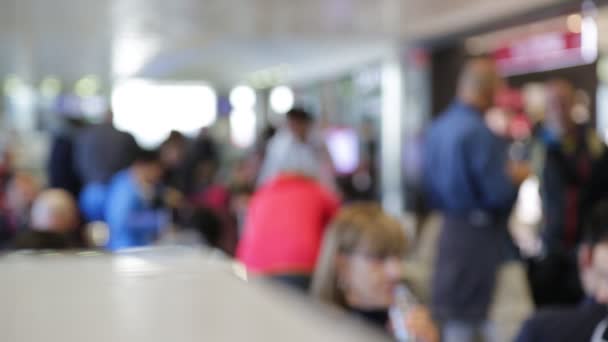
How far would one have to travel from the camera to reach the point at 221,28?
733cm

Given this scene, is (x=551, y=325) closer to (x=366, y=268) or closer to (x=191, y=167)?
(x=366, y=268)

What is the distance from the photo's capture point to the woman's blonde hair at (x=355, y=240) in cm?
262

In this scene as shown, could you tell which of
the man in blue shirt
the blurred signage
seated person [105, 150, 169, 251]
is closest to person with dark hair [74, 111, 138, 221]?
seated person [105, 150, 169, 251]

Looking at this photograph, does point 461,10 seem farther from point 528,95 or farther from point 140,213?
point 140,213

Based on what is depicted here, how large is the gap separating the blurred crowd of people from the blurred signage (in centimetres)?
174

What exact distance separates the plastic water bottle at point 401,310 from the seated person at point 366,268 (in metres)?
0.01

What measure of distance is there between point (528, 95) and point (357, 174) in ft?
7.62

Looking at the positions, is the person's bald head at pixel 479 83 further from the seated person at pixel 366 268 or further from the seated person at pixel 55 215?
the seated person at pixel 55 215

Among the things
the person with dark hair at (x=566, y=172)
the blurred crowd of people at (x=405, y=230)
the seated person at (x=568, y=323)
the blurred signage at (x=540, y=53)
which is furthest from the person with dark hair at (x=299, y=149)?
the seated person at (x=568, y=323)

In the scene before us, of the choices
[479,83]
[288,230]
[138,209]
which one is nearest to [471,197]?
[479,83]

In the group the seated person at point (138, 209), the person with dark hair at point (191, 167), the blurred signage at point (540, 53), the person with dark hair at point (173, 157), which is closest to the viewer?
the seated person at point (138, 209)

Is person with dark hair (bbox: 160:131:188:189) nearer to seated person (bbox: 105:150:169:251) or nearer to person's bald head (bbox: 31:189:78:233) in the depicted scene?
seated person (bbox: 105:150:169:251)

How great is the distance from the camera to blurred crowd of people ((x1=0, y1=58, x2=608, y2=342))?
2580mm

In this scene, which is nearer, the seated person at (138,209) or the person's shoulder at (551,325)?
the person's shoulder at (551,325)
